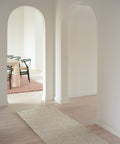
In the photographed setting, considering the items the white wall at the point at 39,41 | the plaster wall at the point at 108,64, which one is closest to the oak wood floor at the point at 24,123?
the plaster wall at the point at 108,64

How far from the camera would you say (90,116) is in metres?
4.20

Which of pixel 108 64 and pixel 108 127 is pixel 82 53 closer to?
pixel 108 64

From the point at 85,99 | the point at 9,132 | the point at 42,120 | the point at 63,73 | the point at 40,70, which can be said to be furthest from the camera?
the point at 40,70

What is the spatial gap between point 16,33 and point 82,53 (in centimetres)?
627

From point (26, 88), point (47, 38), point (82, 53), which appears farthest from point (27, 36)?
point (47, 38)

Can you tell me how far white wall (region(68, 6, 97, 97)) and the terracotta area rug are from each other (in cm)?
131

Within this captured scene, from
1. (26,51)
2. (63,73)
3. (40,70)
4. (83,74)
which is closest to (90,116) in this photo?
(63,73)

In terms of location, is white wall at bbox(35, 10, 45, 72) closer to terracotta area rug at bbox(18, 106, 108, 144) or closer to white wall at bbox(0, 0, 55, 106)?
white wall at bbox(0, 0, 55, 106)

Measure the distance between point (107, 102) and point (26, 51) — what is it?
8.27m

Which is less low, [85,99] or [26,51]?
[26,51]

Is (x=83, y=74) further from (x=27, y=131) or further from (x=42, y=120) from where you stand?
(x=27, y=131)

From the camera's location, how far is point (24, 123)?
3.88 meters

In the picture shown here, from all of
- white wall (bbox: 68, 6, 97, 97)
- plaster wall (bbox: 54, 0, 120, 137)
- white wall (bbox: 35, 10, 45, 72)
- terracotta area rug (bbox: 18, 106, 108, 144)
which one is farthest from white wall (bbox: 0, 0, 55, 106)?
white wall (bbox: 35, 10, 45, 72)

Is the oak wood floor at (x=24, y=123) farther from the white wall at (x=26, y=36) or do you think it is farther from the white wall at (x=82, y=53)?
the white wall at (x=26, y=36)
